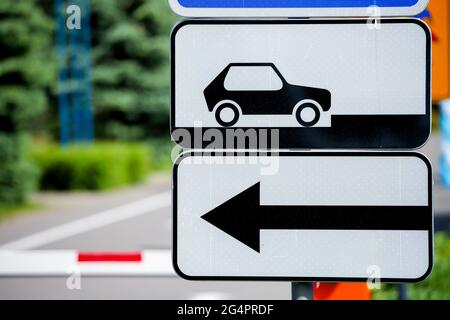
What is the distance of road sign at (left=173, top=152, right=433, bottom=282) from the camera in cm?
157

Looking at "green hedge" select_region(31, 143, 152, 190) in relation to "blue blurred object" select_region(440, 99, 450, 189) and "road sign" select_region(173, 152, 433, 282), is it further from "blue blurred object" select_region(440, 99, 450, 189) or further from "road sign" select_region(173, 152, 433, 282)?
"road sign" select_region(173, 152, 433, 282)

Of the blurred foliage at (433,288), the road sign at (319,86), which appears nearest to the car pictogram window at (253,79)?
the road sign at (319,86)

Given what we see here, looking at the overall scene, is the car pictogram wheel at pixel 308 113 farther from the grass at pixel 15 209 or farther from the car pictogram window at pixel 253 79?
the grass at pixel 15 209

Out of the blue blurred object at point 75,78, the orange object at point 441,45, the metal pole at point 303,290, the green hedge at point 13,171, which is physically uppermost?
the blue blurred object at point 75,78

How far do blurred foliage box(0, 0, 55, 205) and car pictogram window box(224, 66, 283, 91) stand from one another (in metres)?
12.0

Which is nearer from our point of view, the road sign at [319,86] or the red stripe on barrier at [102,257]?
the road sign at [319,86]

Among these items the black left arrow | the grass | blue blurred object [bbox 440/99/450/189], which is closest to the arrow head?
the black left arrow

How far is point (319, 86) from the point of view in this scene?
5.16ft

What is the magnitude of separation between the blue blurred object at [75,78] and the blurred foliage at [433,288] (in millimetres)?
16123

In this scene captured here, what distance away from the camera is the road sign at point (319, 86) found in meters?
1.56

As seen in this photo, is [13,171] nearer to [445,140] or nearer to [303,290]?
[445,140]
